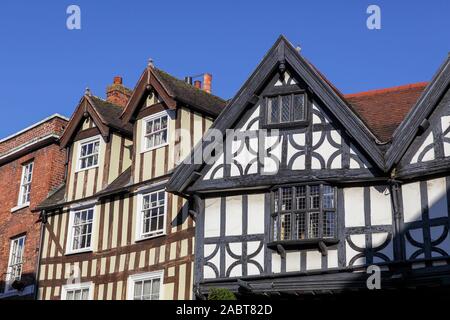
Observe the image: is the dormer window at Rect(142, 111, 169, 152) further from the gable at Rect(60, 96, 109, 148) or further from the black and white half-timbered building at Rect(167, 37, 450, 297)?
the black and white half-timbered building at Rect(167, 37, 450, 297)

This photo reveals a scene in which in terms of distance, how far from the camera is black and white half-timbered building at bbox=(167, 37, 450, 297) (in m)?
17.5

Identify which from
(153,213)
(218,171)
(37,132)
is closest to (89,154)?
(37,132)

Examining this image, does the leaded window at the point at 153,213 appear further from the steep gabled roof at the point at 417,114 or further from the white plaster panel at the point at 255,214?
the steep gabled roof at the point at 417,114

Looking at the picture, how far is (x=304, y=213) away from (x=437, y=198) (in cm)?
302

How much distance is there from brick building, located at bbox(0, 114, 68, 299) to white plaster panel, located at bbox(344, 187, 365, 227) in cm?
1053

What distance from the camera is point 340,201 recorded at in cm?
1848

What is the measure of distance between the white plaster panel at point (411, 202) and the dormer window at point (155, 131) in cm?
729

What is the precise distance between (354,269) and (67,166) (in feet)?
35.9

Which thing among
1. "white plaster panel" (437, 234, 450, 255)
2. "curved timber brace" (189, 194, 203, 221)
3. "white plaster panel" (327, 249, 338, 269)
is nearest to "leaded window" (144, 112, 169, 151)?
"curved timber brace" (189, 194, 203, 221)

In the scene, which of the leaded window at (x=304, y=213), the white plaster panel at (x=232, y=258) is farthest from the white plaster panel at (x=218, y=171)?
the white plaster panel at (x=232, y=258)

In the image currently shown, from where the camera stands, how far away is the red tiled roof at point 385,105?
1942cm
